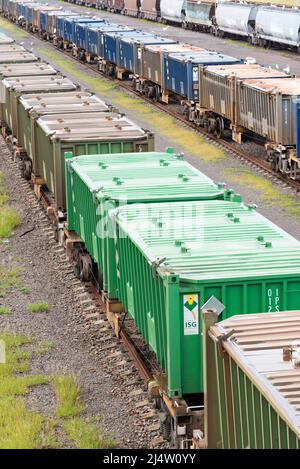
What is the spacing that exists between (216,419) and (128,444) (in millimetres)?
3582

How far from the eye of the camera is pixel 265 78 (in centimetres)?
3541

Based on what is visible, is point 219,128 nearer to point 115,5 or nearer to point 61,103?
point 61,103

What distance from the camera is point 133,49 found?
5069cm

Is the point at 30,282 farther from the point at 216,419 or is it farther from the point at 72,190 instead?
the point at 216,419

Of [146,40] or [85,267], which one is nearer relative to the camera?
[85,267]

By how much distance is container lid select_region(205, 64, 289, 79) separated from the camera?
35969 millimetres

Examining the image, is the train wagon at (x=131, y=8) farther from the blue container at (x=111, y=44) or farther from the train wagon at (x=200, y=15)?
the blue container at (x=111, y=44)

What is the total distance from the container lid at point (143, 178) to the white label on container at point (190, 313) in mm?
4349

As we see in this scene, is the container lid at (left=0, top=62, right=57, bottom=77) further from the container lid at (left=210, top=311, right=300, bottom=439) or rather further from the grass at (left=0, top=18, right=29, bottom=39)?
the grass at (left=0, top=18, right=29, bottom=39)

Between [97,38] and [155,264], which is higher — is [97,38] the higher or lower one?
the lower one

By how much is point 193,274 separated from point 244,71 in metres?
26.1

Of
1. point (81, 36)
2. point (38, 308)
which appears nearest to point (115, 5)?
point (81, 36)

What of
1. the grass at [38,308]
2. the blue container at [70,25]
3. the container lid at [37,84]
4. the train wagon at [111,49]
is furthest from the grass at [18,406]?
the blue container at [70,25]
